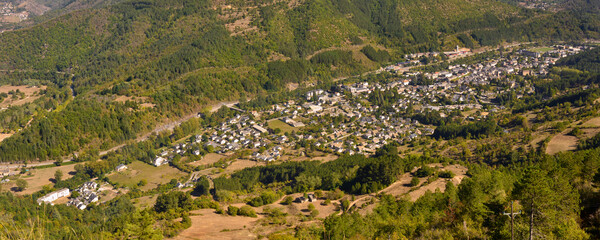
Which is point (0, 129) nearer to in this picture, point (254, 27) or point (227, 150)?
point (227, 150)

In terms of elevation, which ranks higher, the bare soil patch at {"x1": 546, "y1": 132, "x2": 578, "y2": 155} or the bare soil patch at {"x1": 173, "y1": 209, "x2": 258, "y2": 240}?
the bare soil patch at {"x1": 173, "y1": 209, "x2": 258, "y2": 240}

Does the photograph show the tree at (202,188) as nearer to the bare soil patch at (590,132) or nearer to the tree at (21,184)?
the tree at (21,184)

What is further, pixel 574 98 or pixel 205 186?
pixel 574 98

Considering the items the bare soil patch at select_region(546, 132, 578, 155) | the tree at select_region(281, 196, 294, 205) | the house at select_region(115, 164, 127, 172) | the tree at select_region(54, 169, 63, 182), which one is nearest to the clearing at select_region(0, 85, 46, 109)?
the tree at select_region(54, 169, 63, 182)

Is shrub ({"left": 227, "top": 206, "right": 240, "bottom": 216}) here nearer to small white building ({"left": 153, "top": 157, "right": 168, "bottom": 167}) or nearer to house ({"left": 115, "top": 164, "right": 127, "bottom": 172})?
small white building ({"left": 153, "top": 157, "right": 168, "bottom": 167})

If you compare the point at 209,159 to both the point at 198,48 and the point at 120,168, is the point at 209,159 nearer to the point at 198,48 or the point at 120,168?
the point at 120,168

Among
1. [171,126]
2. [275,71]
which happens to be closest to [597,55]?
[275,71]

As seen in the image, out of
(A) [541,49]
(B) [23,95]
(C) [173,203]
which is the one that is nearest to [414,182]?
(C) [173,203]
